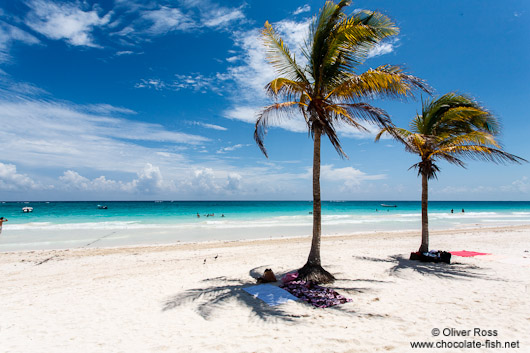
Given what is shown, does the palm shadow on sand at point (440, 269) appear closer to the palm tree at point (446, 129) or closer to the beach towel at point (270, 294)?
the palm tree at point (446, 129)

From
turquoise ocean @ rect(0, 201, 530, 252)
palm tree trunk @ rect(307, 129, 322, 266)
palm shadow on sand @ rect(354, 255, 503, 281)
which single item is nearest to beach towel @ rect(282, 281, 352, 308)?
palm tree trunk @ rect(307, 129, 322, 266)

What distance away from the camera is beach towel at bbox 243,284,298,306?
20.5ft

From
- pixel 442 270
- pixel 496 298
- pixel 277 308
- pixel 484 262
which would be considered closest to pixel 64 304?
pixel 277 308

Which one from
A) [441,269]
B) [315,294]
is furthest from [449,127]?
[315,294]

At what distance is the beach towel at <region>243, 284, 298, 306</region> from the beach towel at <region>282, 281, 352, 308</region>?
214mm

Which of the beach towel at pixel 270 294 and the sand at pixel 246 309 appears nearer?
the sand at pixel 246 309

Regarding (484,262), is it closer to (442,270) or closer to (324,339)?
(442,270)

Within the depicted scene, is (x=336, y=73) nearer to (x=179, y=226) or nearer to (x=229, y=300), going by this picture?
(x=229, y=300)

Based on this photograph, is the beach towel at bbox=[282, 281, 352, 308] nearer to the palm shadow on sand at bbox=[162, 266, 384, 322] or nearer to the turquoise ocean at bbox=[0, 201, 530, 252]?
the palm shadow on sand at bbox=[162, 266, 384, 322]

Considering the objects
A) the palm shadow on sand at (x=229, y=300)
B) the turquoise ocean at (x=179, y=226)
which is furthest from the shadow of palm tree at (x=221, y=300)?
the turquoise ocean at (x=179, y=226)

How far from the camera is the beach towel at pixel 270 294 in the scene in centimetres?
624

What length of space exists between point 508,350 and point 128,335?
6051 mm

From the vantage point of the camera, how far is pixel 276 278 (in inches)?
323

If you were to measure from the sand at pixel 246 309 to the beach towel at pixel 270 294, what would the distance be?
0.21 metres
